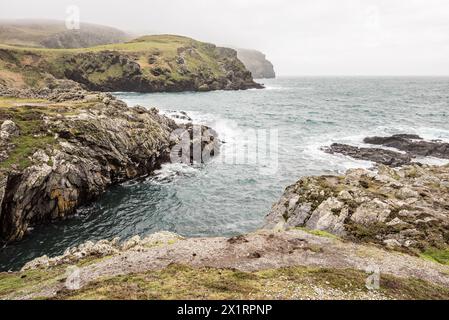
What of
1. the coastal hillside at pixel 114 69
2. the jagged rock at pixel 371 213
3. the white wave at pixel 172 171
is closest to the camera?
the jagged rock at pixel 371 213

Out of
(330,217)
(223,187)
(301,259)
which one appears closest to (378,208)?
(330,217)

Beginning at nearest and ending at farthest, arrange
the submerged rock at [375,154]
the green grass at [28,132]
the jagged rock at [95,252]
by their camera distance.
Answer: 1. the jagged rock at [95,252]
2. the green grass at [28,132]
3. the submerged rock at [375,154]

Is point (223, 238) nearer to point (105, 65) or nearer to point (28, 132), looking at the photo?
point (28, 132)

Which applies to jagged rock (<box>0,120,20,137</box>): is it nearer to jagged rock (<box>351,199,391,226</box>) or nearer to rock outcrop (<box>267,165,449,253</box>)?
rock outcrop (<box>267,165,449,253</box>)

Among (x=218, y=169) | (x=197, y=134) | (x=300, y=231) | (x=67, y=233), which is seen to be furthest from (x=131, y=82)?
(x=300, y=231)

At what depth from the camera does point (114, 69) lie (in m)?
160

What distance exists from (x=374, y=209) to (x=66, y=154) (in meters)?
34.9

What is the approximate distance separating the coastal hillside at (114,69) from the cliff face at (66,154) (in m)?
75.1

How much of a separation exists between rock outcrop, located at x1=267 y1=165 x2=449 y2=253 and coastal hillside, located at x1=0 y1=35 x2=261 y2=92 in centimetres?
11021

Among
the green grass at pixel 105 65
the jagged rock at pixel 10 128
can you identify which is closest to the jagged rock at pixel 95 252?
the jagged rock at pixel 10 128

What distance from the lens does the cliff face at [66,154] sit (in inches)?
1308

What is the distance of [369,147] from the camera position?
2680 inches

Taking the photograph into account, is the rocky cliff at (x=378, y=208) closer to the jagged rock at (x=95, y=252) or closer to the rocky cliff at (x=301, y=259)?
the rocky cliff at (x=301, y=259)
